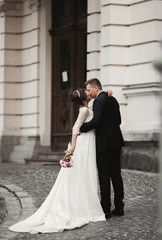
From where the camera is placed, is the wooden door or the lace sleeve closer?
the lace sleeve

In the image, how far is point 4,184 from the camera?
10.2 meters

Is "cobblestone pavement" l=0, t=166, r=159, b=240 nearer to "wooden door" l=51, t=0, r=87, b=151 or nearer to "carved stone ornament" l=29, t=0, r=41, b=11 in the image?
"wooden door" l=51, t=0, r=87, b=151

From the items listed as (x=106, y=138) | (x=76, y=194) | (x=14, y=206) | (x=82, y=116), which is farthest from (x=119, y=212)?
(x=14, y=206)

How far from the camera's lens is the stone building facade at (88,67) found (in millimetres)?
12281

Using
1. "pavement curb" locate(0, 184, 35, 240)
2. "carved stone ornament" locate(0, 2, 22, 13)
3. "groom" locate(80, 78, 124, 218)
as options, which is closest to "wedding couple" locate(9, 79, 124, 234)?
"groom" locate(80, 78, 124, 218)

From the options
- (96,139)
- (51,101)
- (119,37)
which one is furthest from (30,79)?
(96,139)

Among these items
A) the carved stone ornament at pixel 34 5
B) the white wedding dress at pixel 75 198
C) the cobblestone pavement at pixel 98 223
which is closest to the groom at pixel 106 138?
the white wedding dress at pixel 75 198

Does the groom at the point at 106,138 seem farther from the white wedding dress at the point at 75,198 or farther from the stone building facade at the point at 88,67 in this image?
the stone building facade at the point at 88,67

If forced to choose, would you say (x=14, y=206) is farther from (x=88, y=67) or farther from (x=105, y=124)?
(x=88, y=67)

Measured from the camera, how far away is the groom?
693 centimetres

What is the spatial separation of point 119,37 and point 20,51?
5.47 metres

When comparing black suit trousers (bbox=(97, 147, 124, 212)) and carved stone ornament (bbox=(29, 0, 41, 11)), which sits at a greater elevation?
carved stone ornament (bbox=(29, 0, 41, 11))

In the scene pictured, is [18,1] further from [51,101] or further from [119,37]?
[119,37]

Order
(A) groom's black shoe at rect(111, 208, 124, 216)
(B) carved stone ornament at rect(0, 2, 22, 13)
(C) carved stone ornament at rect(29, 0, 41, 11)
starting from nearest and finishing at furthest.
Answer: (A) groom's black shoe at rect(111, 208, 124, 216) → (C) carved stone ornament at rect(29, 0, 41, 11) → (B) carved stone ornament at rect(0, 2, 22, 13)
